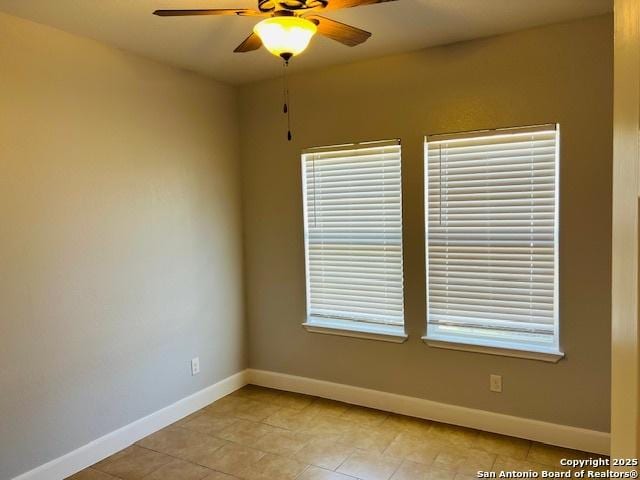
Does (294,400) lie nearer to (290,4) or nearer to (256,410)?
(256,410)

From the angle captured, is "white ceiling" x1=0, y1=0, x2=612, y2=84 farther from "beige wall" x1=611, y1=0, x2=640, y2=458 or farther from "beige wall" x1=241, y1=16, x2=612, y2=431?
"beige wall" x1=611, y1=0, x2=640, y2=458

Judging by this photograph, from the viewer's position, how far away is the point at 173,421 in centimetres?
339

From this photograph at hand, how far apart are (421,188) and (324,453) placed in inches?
71.6

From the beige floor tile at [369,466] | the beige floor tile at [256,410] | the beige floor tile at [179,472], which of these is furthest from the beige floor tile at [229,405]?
the beige floor tile at [369,466]

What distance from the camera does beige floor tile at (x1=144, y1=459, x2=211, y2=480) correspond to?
2.71 metres

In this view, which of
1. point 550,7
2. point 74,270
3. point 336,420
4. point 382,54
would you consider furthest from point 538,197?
point 74,270

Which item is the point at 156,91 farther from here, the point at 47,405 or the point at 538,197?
the point at 538,197

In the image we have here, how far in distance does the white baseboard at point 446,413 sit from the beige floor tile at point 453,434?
5cm

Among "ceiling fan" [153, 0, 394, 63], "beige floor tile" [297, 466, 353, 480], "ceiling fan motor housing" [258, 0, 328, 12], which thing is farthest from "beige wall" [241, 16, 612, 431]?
"ceiling fan motor housing" [258, 0, 328, 12]

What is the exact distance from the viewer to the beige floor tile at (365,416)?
10.9 feet

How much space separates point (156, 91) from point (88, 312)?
1540 millimetres

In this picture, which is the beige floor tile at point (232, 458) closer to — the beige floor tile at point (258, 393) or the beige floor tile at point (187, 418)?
the beige floor tile at point (187, 418)

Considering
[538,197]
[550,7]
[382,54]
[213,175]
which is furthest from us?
[213,175]

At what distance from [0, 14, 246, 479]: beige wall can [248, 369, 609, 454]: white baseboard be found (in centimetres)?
57
